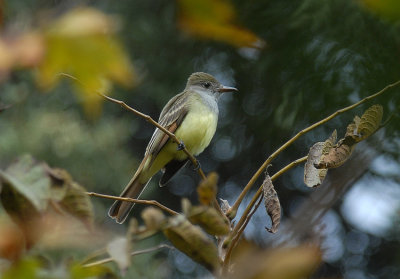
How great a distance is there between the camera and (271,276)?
0.62 m

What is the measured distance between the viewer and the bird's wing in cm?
321

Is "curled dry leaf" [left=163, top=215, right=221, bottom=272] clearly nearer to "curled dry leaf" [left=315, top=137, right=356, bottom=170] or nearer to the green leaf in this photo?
the green leaf

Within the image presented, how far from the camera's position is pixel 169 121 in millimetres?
3363

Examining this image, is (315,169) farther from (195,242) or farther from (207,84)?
(207,84)

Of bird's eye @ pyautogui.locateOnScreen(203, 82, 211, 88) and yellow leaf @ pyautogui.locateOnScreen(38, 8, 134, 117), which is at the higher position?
yellow leaf @ pyautogui.locateOnScreen(38, 8, 134, 117)

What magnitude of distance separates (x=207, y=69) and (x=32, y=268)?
389 cm

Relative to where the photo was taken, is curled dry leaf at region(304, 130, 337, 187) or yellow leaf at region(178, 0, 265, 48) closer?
yellow leaf at region(178, 0, 265, 48)

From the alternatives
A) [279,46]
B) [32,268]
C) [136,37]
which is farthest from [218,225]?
[136,37]

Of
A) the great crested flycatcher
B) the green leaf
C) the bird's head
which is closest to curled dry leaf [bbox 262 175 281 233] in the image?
the green leaf

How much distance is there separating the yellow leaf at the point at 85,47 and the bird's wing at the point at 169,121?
249cm

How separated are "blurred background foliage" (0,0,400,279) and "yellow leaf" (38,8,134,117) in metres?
0.02

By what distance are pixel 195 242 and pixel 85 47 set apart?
1.16 ft

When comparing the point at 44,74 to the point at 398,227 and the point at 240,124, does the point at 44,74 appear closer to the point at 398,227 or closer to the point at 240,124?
the point at 398,227

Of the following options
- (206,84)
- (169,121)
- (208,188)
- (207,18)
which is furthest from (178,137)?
(207,18)
